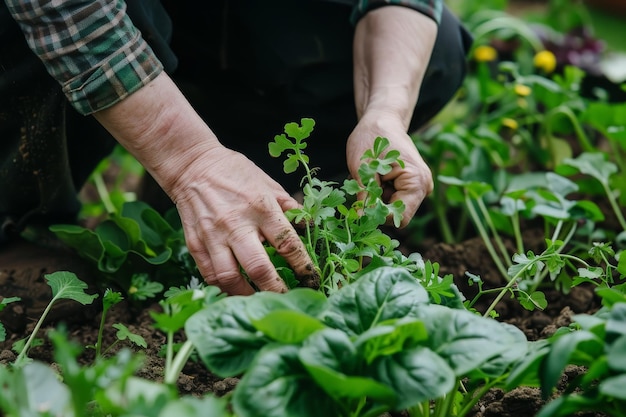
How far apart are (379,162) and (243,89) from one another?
29.0 inches

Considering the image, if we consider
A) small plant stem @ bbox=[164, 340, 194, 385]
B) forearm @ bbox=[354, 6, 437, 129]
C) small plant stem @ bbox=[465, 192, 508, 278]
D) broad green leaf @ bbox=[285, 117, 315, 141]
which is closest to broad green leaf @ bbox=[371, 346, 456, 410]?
small plant stem @ bbox=[164, 340, 194, 385]

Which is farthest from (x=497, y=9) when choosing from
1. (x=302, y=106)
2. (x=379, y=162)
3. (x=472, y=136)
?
(x=379, y=162)

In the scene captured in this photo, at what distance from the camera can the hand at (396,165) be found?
127 centimetres

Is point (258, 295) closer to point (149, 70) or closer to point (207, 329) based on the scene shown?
point (207, 329)

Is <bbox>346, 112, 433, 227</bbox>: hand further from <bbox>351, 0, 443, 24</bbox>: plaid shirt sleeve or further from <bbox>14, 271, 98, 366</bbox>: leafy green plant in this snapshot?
<bbox>14, 271, 98, 366</bbox>: leafy green plant

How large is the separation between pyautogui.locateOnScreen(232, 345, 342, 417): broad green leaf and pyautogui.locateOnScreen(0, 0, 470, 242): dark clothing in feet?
2.37

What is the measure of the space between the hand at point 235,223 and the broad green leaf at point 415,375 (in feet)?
0.83

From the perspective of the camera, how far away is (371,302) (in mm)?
967

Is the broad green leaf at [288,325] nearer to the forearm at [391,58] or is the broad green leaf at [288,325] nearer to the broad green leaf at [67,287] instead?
the broad green leaf at [67,287]

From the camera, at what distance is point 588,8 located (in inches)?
149

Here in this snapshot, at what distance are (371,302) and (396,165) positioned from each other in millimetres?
364

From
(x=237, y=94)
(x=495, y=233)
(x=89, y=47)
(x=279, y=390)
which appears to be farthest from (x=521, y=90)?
(x=279, y=390)

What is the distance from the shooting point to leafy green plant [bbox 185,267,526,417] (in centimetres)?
85

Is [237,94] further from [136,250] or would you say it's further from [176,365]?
[176,365]
